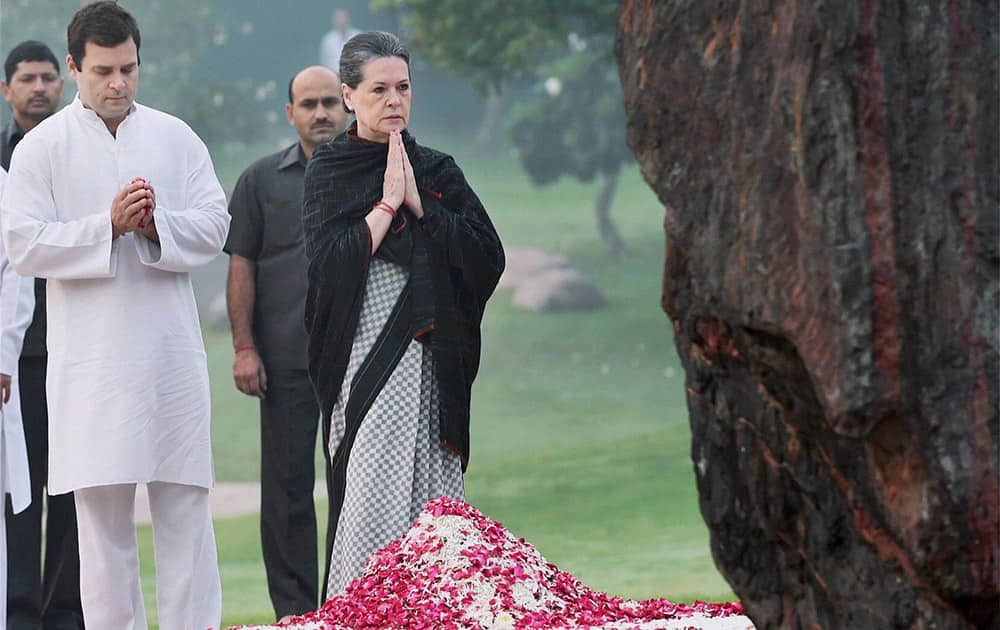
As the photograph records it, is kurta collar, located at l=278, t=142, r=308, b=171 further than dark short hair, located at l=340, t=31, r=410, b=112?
Yes

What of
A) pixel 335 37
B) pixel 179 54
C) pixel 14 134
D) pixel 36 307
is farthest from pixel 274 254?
pixel 179 54

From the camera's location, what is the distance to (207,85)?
14.0m

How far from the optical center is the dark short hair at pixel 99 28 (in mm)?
4805

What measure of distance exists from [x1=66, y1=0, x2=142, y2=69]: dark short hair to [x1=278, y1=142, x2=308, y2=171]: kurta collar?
→ 1.24 m

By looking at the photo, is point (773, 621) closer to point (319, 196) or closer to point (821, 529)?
point (821, 529)

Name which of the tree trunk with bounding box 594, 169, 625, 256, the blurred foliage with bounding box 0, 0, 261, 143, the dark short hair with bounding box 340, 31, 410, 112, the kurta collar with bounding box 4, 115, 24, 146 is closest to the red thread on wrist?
the dark short hair with bounding box 340, 31, 410, 112

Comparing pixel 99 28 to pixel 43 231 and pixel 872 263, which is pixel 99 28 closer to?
pixel 43 231

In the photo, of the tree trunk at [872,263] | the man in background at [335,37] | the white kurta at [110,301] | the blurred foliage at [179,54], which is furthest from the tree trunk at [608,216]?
the tree trunk at [872,263]

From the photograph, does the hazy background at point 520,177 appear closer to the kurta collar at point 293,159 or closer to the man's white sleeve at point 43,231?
the kurta collar at point 293,159

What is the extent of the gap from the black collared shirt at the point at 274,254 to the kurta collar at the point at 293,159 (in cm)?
2

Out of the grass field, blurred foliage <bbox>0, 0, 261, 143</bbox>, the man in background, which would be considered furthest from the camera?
blurred foliage <bbox>0, 0, 261, 143</bbox>

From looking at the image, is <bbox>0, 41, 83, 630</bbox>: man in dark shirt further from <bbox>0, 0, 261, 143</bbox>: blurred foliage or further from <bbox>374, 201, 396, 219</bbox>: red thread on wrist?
<bbox>0, 0, 261, 143</bbox>: blurred foliage

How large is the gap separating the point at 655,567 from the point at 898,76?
7.41 m

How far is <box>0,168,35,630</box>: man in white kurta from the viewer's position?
528 centimetres
